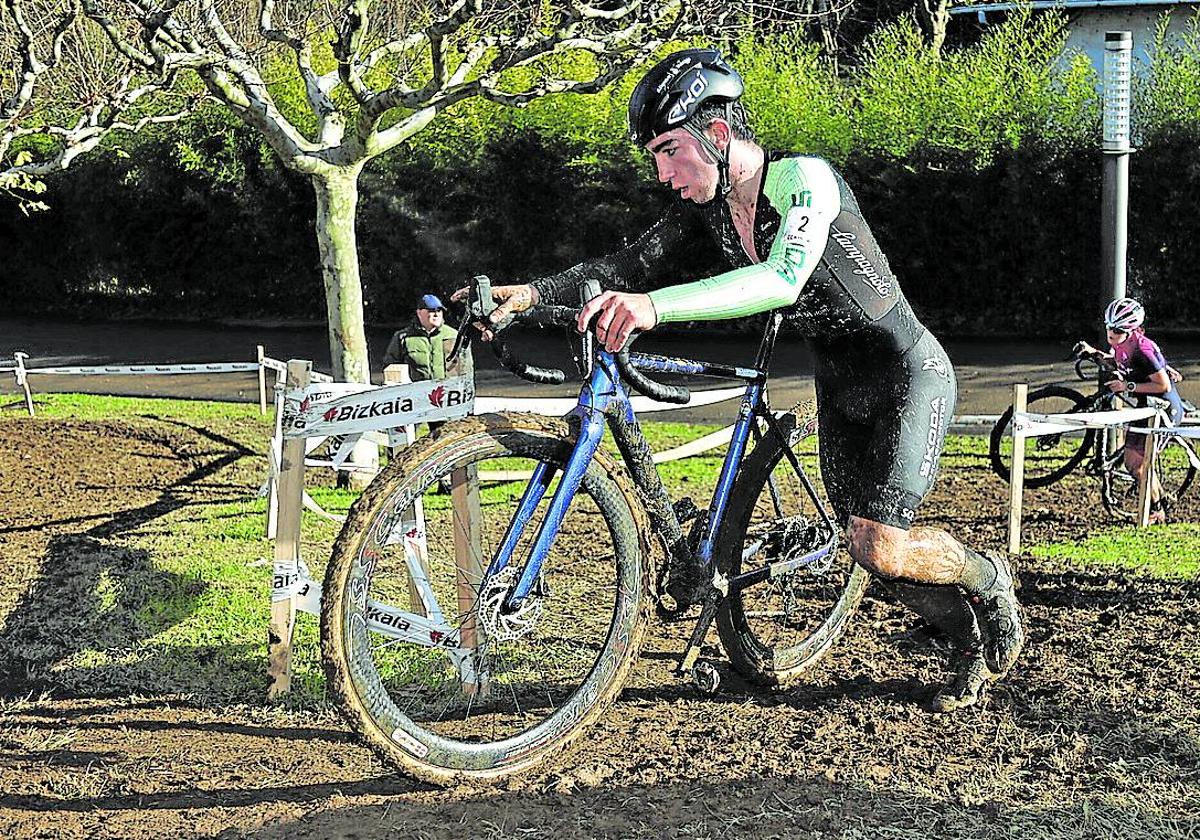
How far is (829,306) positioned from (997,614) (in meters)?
1.42

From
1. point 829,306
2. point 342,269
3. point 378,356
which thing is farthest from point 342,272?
point 378,356

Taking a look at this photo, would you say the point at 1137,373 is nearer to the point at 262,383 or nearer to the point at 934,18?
the point at 262,383

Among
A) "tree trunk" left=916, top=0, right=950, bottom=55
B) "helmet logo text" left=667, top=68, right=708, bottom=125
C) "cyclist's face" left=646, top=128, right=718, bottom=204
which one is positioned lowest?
"cyclist's face" left=646, top=128, right=718, bottom=204

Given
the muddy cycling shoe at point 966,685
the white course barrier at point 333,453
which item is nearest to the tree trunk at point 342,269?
the white course barrier at point 333,453

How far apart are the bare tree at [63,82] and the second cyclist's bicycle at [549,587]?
539 cm

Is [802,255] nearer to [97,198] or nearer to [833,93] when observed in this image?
[833,93]

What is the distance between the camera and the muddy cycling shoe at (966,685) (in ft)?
16.7

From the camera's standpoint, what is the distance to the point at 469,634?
479 centimetres

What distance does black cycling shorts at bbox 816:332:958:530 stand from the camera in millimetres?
4582

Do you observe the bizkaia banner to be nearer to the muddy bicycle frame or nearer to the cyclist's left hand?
the muddy bicycle frame

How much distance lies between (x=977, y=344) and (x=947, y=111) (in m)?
3.18

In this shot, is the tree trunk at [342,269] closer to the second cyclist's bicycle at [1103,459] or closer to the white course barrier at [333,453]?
the second cyclist's bicycle at [1103,459]

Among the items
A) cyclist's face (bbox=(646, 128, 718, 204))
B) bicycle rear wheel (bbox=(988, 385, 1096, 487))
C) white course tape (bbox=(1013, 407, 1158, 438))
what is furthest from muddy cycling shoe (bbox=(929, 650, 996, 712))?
bicycle rear wheel (bbox=(988, 385, 1096, 487))

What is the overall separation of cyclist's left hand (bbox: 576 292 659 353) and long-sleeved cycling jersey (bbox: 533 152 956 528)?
2.5 inches
